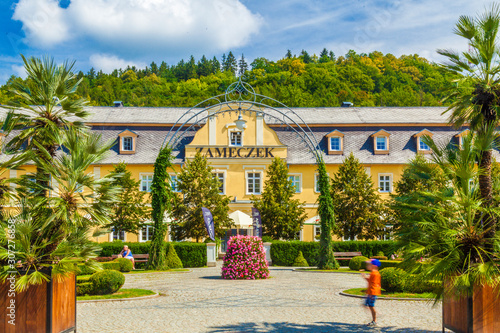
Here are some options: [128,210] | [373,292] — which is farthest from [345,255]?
[373,292]

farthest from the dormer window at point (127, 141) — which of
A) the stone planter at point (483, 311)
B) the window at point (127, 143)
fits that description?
the stone planter at point (483, 311)

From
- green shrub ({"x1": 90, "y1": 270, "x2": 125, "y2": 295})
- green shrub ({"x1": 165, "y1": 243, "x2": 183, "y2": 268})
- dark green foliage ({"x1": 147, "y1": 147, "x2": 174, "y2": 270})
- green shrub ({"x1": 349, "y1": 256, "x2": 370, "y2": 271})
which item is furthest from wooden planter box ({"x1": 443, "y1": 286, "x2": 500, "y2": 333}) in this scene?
green shrub ({"x1": 165, "y1": 243, "x2": 183, "y2": 268})

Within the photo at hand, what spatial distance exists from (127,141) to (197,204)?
973 centimetres

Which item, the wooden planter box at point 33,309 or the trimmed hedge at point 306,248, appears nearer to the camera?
the wooden planter box at point 33,309

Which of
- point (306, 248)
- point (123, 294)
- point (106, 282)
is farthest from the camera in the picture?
point (306, 248)

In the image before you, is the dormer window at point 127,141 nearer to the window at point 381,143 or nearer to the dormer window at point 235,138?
the dormer window at point 235,138

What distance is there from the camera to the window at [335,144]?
4116 cm

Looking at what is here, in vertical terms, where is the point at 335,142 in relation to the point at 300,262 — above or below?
above

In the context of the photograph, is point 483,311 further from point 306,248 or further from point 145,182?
point 145,182

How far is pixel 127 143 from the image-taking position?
135 feet

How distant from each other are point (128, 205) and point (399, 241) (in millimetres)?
26942

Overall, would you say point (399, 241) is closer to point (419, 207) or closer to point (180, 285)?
point (419, 207)

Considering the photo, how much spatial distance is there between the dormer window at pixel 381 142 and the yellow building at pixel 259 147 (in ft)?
0.22

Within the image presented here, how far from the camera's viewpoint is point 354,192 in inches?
1345
